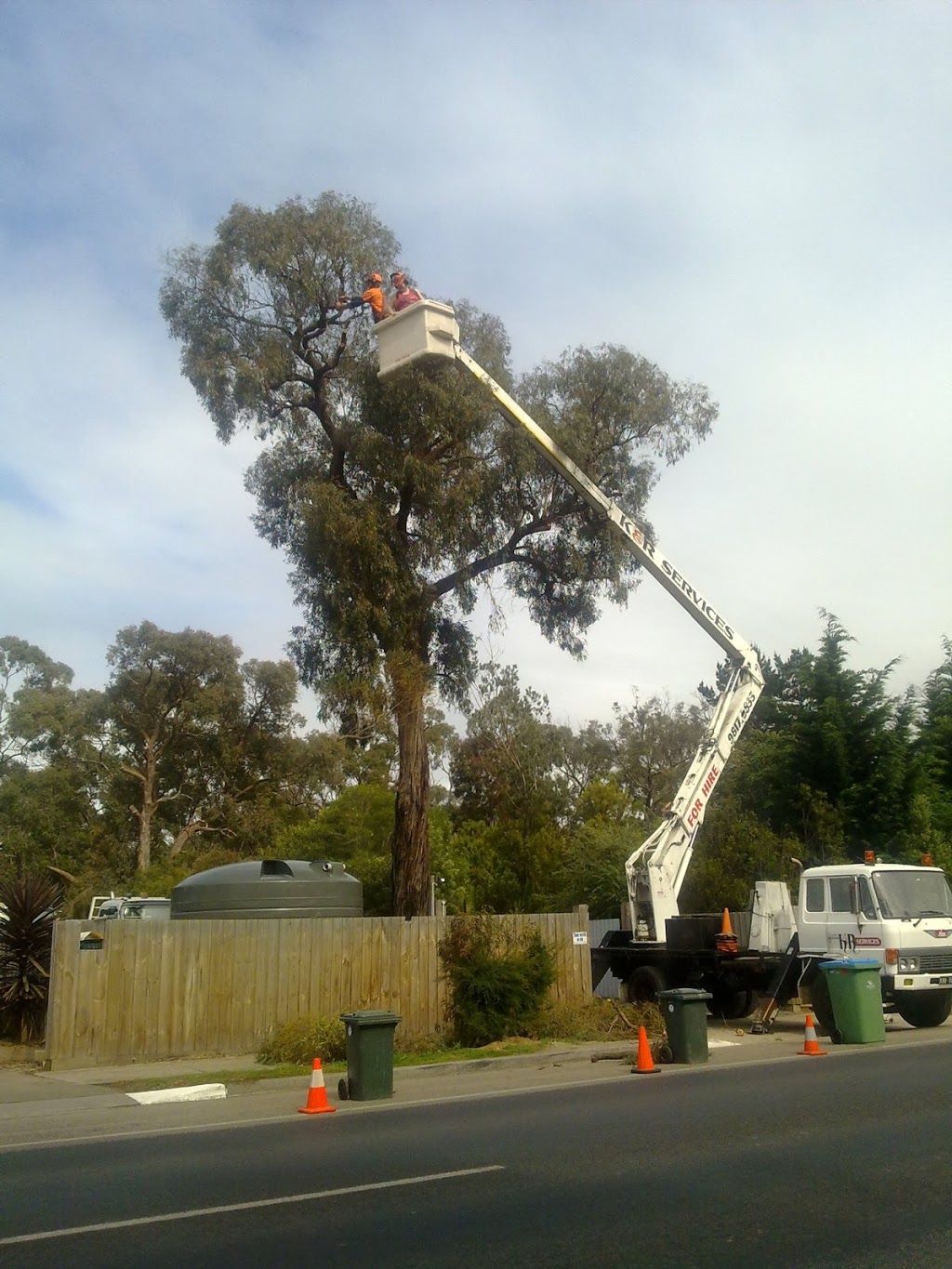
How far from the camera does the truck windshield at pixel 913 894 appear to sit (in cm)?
1723

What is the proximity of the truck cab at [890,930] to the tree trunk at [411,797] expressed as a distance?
689 centimetres

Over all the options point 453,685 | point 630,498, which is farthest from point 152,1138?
point 630,498

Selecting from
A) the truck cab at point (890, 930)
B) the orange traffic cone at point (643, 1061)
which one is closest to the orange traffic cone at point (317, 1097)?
the orange traffic cone at point (643, 1061)

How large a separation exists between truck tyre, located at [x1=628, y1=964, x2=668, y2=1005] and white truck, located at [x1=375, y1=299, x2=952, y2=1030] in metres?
0.02

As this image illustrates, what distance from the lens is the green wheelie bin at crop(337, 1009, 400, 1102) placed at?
1184 cm

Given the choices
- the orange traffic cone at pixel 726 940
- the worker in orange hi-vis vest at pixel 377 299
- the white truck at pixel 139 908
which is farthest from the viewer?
the white truck at pixel 139 908

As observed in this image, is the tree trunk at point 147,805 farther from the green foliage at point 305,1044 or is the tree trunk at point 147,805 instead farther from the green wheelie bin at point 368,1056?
the green wheelie bin at point 368,1056

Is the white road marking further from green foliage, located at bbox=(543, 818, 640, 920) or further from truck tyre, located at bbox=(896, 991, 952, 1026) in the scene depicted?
green foliage, located at bbox=(543, 818, 640, 920)

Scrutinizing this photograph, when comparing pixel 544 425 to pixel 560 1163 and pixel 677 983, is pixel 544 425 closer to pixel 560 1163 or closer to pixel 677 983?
pixel 677 983

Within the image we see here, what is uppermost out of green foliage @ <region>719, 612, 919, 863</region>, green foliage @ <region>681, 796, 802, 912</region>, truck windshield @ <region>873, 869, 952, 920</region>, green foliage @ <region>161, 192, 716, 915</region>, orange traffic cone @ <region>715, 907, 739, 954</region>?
green foliage @ <region>161, 192, 716, 915</region>

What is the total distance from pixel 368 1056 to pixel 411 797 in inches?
367

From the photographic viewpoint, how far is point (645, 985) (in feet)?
62.8

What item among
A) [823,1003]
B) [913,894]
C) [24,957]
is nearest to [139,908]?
[24,957]

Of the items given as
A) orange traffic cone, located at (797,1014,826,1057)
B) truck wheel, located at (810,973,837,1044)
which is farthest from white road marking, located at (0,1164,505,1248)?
truck wheel, located at (810,973,837,1044)
